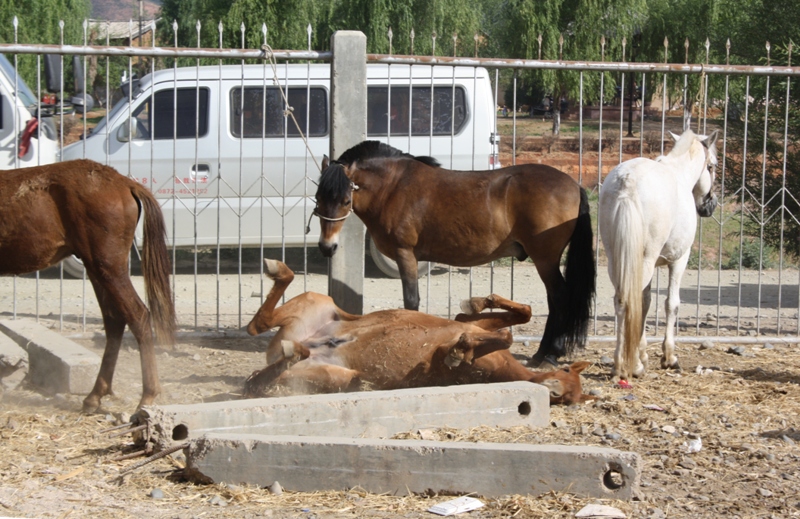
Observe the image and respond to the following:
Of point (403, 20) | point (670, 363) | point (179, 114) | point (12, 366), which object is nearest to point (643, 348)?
point (670, 363)

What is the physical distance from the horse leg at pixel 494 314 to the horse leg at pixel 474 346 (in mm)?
518

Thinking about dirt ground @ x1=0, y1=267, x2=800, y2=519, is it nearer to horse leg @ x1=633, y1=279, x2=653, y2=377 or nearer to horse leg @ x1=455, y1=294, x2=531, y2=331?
horse leg @ x1=633, y1=279, x2=653, y2=377

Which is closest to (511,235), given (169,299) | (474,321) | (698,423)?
(474,321)

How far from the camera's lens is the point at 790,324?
8828 mm

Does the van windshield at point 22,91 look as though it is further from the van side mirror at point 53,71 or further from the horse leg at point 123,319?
the horse leg at point 123,319

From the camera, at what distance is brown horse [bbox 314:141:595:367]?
6500mm

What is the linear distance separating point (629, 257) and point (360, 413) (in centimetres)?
244

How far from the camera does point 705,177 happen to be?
7043mm

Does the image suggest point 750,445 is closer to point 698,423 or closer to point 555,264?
point 698,423

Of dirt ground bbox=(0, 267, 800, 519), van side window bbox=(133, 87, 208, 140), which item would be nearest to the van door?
van side window bbox=(133, 87, 208, 140)

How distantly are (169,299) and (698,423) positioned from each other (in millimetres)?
3279

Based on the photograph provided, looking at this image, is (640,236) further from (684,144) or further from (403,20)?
(403,20)

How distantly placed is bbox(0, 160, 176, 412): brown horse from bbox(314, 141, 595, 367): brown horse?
1616 millimetres

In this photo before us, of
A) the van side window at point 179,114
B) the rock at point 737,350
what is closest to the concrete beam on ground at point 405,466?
the rock at point 737,350
